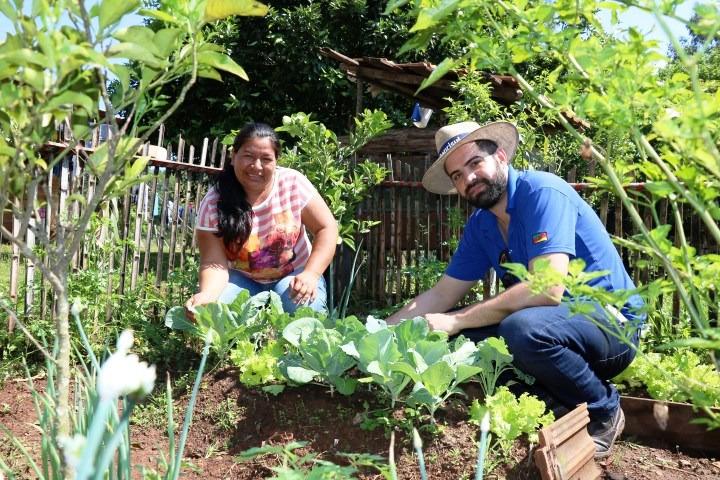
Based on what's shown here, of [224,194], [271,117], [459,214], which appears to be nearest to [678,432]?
[224,194]

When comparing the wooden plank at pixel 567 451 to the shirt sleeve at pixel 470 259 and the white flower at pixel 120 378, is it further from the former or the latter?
the white flower at pixel 120 378

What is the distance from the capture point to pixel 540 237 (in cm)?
250

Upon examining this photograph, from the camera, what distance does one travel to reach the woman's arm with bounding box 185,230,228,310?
3277 millimetres

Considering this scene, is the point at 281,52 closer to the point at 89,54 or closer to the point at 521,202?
the point at 521,202

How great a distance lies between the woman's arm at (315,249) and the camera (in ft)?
10.8

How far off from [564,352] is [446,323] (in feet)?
1.64

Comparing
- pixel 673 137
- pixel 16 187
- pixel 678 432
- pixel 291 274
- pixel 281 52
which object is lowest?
pixel 678 432

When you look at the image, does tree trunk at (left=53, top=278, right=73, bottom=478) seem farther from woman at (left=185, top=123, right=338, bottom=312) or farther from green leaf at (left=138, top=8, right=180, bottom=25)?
woman at (left=185, top=123, right=338, bottom=312)

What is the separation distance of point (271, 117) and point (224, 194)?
788 cm

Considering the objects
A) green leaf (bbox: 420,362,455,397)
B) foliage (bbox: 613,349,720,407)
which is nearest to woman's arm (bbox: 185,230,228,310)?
green leaf (bbox: 420,362,455,397)

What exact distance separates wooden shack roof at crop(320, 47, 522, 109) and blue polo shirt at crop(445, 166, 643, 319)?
400 centimetres

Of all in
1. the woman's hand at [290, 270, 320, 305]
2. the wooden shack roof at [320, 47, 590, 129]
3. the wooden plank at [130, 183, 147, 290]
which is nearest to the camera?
the woman's hand at [290, 270, 320, 305]

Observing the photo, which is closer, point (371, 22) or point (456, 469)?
point (456, 469)

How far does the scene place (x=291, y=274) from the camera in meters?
3.64
